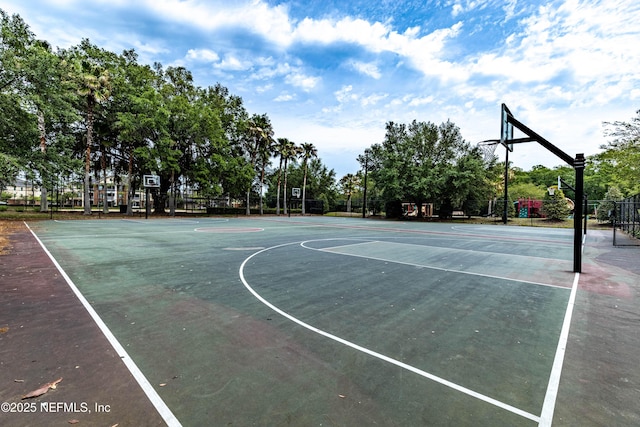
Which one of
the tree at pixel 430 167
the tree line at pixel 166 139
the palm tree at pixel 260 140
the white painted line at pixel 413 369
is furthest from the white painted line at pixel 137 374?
the palm tree at pixel 260 140

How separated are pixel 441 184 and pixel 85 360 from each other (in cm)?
3039

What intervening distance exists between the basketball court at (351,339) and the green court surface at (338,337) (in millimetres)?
18

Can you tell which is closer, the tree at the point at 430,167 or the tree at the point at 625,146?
Answer: the tree at the point at 625,146

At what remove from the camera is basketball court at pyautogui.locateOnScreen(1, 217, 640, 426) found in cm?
243

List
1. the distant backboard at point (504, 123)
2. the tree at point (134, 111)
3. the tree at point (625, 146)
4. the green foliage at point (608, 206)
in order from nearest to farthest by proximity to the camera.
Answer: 1. the distant backboard at point (504, 123)
2. the tree at point (625, 146)
3. the green foliage at point (608, 206)
4. the tree at point (134, 111)

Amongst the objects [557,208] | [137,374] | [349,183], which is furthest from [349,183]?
[137,374]

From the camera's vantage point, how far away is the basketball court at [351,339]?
2.43m

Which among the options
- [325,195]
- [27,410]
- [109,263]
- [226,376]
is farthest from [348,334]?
[325,195]

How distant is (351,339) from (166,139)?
3120 cm

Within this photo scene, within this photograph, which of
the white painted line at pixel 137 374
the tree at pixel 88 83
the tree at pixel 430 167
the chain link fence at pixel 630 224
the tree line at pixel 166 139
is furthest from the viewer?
the tree at pixel 430 167

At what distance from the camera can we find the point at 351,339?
3.70 m

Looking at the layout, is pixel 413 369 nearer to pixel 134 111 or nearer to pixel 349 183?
pixel 134 111

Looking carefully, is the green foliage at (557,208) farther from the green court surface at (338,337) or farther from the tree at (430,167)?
the green court surface at (338,337)

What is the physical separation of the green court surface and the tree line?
1875cm
